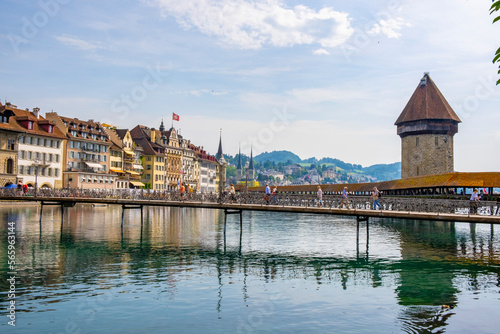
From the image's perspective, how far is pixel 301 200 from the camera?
41500mm

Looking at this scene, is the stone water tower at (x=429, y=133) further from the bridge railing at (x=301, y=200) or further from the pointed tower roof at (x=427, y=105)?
the bridge railing at (x=301, y=200)

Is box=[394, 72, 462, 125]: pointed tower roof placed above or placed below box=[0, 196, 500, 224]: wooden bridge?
above

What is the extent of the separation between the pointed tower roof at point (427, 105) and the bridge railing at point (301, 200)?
45.9 m

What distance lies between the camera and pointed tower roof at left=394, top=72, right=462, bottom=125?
8699 cm

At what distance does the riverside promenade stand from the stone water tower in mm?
43667

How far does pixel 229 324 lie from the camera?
1780 centimetres

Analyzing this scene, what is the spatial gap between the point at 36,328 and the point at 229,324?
6.73 m

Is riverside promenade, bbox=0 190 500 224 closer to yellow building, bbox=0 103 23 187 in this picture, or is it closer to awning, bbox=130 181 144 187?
yellow building, bbox=0 103 23 187

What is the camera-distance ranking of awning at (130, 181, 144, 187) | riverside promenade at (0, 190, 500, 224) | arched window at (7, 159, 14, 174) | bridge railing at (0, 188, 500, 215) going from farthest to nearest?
awning at (130, 181, 144, 187) < arched window at (7, 159, 14, 174) < bridge railing at (0, 188, 500, 215) < riverside promenade at (0, 190, 500, 224)

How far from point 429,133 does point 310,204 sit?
5394cm

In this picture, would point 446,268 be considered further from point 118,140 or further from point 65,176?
point 118,140

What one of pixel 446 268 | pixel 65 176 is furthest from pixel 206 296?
pixel 65 176

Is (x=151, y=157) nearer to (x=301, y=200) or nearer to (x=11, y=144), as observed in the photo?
(x=11, y=144)

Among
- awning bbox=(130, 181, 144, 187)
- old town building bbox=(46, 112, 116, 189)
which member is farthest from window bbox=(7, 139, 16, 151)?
awning bbox=(130, 181, 144, 187)
